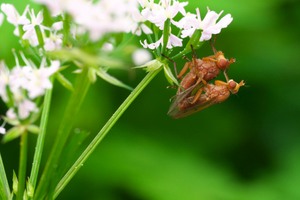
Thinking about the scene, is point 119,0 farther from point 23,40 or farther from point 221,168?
point 221,168

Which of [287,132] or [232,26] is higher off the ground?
[232,26]

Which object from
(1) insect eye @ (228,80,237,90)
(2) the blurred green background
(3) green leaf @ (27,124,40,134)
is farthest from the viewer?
(2) the blurred green background

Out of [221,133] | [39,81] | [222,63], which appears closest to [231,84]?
[222,63]

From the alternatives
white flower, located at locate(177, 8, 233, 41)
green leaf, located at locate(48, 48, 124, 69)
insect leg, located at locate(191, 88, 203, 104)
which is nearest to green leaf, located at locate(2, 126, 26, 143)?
green leaf, located at locate(48, 48, 124, 69)

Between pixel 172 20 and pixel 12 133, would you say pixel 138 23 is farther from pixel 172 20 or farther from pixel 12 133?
pixel 12 133

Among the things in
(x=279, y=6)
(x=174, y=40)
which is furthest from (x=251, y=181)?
(x=174, y=40)

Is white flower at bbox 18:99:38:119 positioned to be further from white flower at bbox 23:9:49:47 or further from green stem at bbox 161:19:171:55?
green stem at bbox 161:19:171:55
